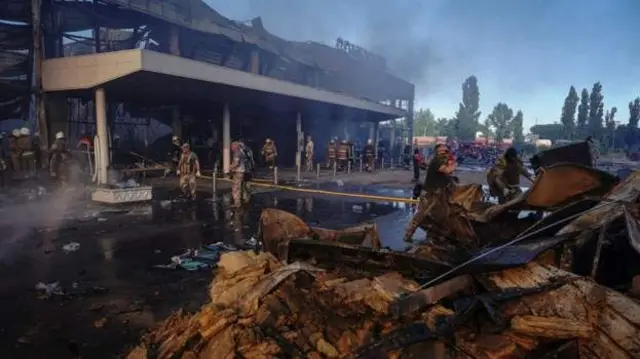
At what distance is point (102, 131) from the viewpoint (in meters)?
12.3

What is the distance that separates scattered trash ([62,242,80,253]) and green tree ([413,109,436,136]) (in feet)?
248

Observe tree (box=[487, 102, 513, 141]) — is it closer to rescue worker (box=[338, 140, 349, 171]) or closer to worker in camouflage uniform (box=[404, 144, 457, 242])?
rescue worker (box=[338, 140, 349, 171])

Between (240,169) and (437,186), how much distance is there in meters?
5.31

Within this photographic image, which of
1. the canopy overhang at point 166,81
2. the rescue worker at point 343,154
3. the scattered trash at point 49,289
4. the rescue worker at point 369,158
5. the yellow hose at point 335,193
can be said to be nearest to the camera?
the scattered trash at point 49,289

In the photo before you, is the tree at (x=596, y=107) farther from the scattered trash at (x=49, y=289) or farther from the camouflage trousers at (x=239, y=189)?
the scattered trash at (x=49, y=289)

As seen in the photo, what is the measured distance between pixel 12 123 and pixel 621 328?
22074 mm

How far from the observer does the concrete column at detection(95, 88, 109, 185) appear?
12.0m

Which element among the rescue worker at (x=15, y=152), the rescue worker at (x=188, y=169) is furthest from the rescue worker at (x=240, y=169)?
the rescue worker at (x=15, y=152)

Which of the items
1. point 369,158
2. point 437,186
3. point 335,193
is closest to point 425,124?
point 369,158

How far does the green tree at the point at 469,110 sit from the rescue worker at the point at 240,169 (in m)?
50.0

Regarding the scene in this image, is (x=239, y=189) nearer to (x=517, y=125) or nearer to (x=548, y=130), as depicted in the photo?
(x=517, y=125)

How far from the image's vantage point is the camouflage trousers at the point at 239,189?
32.7ft

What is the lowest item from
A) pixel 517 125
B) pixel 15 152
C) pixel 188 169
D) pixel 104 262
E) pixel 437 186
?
pixel 104 262

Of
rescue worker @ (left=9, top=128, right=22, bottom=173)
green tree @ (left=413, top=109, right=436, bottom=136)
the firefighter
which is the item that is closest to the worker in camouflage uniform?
the firefighter
